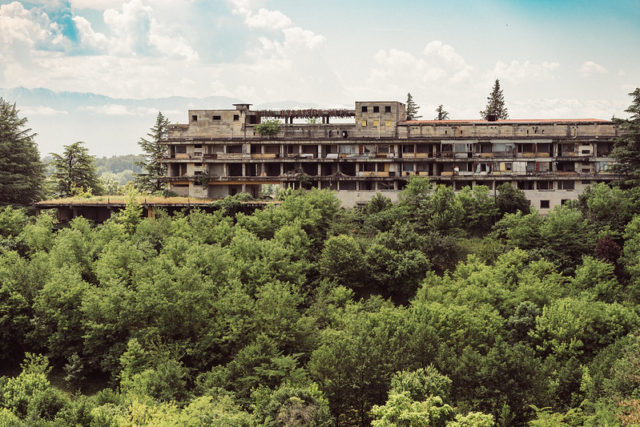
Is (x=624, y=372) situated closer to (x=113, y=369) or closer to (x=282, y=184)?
(x=113, y=369)

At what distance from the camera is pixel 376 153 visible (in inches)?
3541

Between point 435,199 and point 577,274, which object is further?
point 435,199

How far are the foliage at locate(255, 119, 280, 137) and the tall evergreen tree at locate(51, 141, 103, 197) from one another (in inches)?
1188

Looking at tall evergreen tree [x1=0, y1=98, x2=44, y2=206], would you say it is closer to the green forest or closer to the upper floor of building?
the green forest

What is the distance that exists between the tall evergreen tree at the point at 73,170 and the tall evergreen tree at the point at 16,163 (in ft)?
14.1

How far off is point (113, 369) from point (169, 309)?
7.08 meters

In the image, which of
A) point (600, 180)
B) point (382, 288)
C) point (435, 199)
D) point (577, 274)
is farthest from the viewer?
point (600, 180)

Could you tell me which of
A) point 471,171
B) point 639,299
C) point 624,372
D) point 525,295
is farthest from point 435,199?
point 624,372

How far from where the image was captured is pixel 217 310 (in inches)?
2458

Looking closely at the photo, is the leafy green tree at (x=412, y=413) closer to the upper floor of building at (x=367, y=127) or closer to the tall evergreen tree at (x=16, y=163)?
the upper floor of building at (x=367, y=127)

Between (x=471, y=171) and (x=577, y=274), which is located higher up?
(x=471, y=171)

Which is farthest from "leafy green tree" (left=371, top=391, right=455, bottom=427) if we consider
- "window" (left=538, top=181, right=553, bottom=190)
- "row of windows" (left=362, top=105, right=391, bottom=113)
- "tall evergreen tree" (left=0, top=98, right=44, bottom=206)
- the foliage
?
"tall evergreen tree" (left=0, top=98, right=44, bottom=206)

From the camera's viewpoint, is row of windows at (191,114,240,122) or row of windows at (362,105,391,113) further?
row of windows at (191,114,240,122)

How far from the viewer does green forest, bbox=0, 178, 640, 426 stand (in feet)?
156
